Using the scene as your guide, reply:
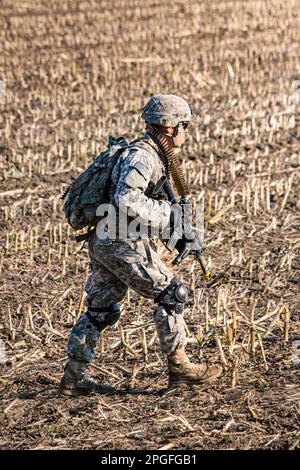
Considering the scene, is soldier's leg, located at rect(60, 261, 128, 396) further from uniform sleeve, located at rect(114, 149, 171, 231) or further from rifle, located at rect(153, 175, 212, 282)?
uniform sleeve, located at rect(114, 149, 171, 231)

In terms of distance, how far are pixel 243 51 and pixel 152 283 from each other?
12800 millimetres

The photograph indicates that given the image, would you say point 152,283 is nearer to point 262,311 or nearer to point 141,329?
point 141,329

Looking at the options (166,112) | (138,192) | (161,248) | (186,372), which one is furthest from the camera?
(161,248)

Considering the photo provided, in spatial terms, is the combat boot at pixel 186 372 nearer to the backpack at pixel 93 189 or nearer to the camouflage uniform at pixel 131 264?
the camouflage uniform at pixel 131 264

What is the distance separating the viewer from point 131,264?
652 cm

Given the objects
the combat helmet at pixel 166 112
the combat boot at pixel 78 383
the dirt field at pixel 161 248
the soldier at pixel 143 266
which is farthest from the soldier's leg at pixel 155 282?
the combat helmet at pixel 166 112

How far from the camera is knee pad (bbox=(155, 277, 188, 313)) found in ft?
21.4

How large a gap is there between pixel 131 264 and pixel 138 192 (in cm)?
49

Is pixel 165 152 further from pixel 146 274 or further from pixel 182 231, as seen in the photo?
pixel 146 274

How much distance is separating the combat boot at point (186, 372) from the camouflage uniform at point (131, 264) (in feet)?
0.32

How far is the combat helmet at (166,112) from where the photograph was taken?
21.8 feet

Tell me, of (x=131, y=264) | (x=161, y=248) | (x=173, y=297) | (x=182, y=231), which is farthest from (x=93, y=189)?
(x=161, y=248)

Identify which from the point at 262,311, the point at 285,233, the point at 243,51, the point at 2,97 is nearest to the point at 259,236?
the point at 285,233

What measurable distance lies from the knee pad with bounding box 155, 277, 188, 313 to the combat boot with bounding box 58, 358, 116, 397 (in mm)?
682
